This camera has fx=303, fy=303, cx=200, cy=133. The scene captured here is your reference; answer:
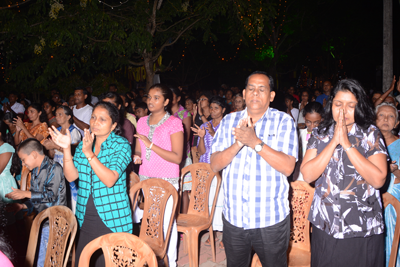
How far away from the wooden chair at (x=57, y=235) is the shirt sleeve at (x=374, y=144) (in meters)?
2.22

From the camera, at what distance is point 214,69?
81.6ft

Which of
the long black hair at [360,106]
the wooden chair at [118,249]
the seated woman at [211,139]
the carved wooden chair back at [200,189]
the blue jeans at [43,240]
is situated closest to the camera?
the wooden chair at [118,249]

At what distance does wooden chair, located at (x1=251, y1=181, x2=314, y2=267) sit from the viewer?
2957 millimetres

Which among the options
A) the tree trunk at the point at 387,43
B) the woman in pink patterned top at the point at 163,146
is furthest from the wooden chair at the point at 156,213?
the tree trunk at the point at 387,43

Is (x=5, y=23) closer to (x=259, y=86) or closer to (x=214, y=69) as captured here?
(x=259, y=86)

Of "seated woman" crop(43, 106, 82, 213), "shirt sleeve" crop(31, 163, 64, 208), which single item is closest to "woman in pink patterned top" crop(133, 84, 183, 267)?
"shirt sleeve" crop(31, 163, 64, 208)

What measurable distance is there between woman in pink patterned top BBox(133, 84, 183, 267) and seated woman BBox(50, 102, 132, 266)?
26.9 inches

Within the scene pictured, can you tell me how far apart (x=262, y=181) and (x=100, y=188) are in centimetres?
131

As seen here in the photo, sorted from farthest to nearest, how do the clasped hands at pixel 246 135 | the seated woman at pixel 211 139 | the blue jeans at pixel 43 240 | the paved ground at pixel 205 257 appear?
the seated woman at pixel 211 139, the paved ground at pixel 205 257, the blue jeans at pixel 43 240, the clasped hands at pixel 246 135

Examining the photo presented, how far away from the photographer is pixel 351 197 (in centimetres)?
206

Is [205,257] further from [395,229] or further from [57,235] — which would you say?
[395,229]

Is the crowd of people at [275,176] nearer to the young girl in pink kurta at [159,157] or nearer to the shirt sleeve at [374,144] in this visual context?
the shirt sleeve at [374,144]

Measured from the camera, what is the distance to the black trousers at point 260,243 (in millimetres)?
2188

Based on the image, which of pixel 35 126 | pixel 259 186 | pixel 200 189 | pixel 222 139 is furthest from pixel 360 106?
pixel 35 126
